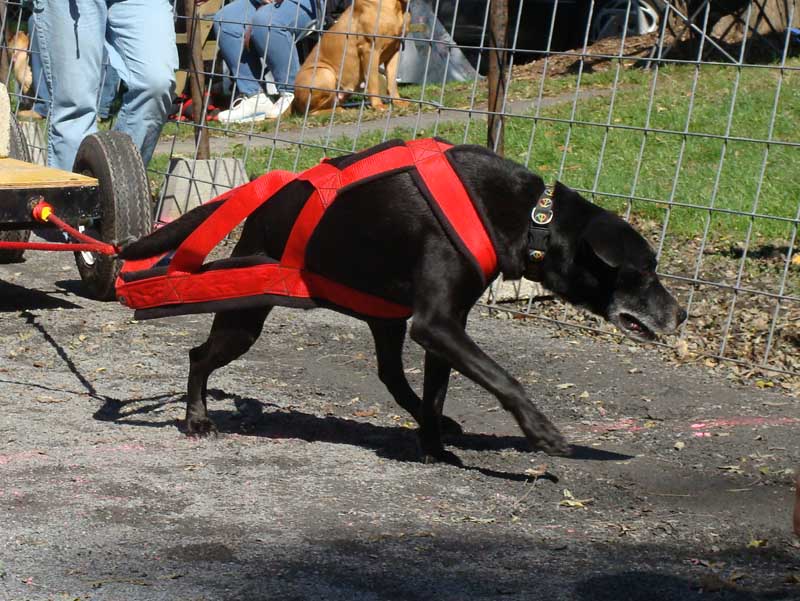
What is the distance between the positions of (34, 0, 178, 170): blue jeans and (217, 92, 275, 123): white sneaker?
18.4 feet

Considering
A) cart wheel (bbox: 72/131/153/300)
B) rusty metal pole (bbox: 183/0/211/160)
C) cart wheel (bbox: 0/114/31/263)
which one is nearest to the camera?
cart wheel (bbox: 72/131/153/300)

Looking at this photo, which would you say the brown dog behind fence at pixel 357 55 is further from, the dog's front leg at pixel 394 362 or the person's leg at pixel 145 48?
the dog's front leg at pixel 394 362

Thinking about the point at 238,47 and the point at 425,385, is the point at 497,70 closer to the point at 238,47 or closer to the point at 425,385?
the point at 425,385

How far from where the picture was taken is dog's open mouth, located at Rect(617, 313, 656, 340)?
3988 mm

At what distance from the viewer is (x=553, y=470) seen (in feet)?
13.5

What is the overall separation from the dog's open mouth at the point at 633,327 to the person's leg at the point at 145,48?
3.37 m

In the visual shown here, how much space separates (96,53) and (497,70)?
2158 millimetres

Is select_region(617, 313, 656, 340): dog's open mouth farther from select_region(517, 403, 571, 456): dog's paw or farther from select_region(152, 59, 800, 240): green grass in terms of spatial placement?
select_region(152, 59, 800, 240): green grass

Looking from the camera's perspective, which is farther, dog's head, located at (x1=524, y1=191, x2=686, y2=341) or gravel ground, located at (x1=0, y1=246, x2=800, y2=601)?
dog's head, located at (x1=524, y1=191, x2=686, y2=341)

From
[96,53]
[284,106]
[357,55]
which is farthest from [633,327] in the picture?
[284,106]

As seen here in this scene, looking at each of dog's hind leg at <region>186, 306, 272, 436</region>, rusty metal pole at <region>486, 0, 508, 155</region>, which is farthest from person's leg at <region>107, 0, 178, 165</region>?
dog's hind leg at <region>186, 306, 272, 436</region>

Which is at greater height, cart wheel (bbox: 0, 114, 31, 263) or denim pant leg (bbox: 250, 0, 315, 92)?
denim pant leg (bbox: 250, 0, 315, 92)

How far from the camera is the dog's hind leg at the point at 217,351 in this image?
4285mm

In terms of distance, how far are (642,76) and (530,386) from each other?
24.2ft
